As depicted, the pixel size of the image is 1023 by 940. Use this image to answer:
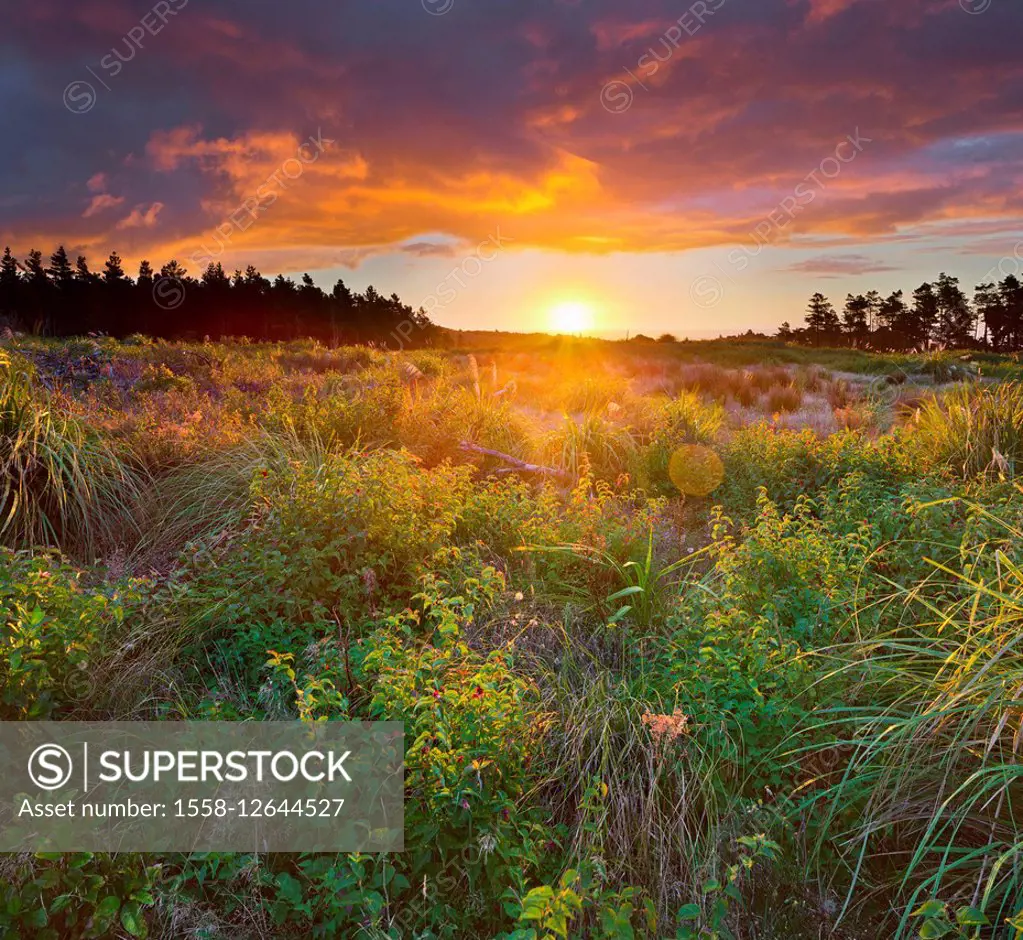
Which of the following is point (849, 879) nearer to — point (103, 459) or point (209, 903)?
point (209, 903)

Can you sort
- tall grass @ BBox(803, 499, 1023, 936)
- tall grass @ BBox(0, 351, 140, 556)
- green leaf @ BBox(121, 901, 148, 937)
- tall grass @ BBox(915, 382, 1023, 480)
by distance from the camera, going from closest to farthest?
green leaf @ BBox(121, 901, 148, 937) < tall grass @ BBox(803, 499, 1023, 936) < tall grass @ BBox(0, 351, 140, 556) < tall grass @ BBox(915, 382, 1023, 480)

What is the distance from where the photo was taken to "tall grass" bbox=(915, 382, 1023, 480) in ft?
22.3

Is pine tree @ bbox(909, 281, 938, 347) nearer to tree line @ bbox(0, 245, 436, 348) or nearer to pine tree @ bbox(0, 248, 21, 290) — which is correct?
tree line @ bbox(0, 245, 436, 348)

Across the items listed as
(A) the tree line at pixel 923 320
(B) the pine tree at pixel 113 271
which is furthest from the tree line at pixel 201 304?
(A) the tree line at pixel 923 320

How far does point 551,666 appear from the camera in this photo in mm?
3902

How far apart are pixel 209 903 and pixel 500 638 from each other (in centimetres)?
204

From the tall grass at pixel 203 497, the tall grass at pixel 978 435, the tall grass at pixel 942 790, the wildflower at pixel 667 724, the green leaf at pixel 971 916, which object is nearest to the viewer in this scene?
the green leaf at pixel 971 916

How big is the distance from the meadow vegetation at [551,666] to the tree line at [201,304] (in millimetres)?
35997

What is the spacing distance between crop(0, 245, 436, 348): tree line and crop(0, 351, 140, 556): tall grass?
118 feet

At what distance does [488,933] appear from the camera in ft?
7.65

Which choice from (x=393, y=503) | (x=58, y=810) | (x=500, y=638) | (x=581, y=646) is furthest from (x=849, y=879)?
(x=393, y=503)

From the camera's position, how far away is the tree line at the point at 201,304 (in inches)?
1690

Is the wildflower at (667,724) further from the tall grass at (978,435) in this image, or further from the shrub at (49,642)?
the tall grass at (978,435)

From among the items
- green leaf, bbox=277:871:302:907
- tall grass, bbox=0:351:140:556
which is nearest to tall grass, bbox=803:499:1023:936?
green leaf, bbox=277:871:302:907
